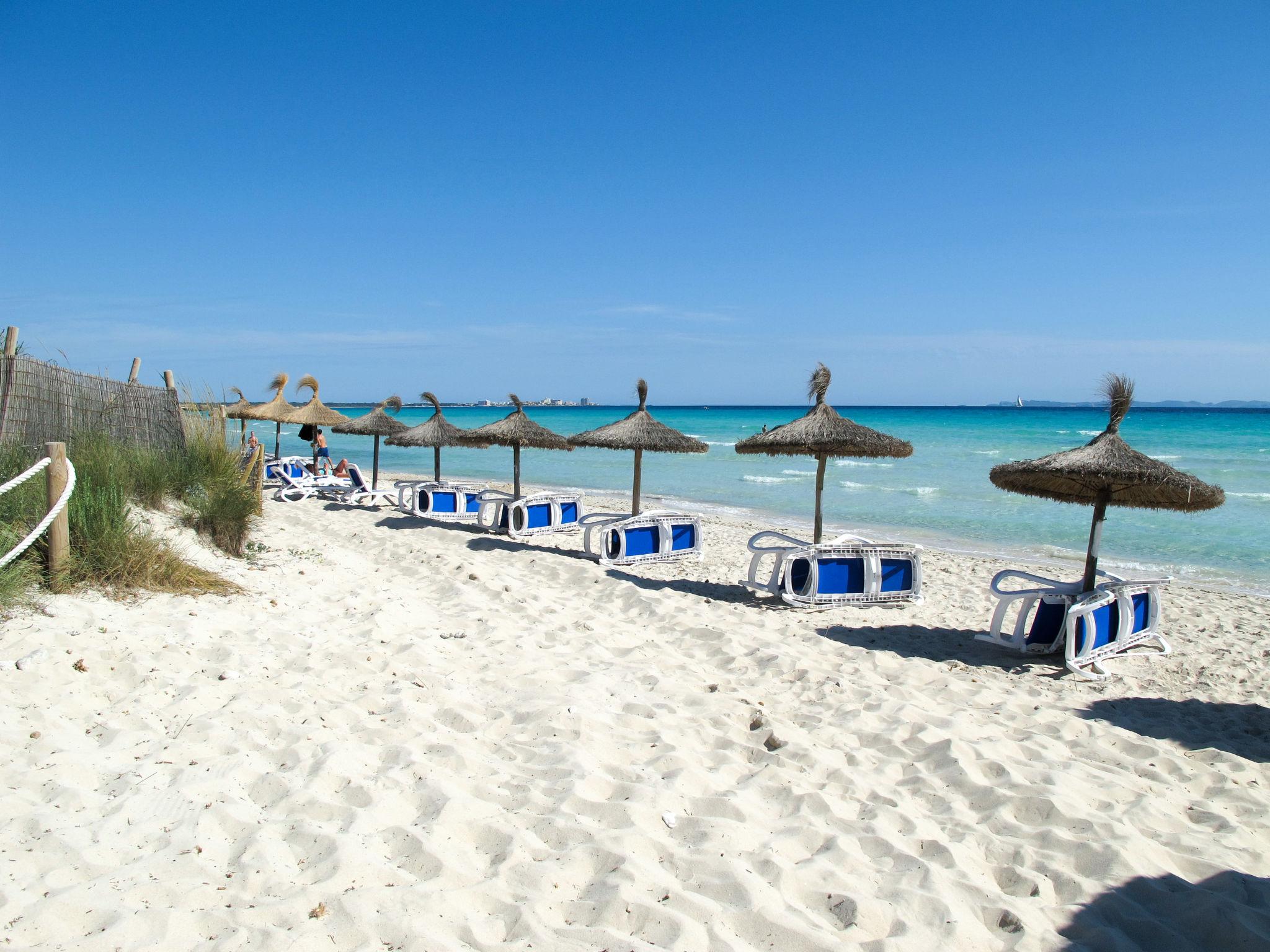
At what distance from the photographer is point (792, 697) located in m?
4.34

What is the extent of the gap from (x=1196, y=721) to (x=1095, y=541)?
1469 millimetres

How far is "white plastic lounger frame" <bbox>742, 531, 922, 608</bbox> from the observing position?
6586 mm

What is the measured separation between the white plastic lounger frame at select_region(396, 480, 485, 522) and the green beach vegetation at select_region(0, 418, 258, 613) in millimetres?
3728

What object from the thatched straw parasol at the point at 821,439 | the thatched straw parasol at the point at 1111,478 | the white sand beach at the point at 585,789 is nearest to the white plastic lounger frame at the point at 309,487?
the white sand beach at the point at 585,789

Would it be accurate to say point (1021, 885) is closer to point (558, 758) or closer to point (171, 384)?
point (558, 758)

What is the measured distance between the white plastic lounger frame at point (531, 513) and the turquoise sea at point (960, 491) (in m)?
5.68

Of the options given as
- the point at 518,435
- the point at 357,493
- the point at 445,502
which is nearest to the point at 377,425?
the point at 357,493

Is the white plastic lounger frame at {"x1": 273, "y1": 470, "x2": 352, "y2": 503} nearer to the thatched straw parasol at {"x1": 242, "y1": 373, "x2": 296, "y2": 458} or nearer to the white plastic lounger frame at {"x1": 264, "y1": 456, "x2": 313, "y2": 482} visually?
the white plastic lounger frame at {"x1": 264, "y1": 456, "x2": 313, "y2": 482}

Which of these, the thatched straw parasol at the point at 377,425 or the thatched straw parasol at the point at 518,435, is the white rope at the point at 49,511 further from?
the thatched straw parasol at the point at 377,425

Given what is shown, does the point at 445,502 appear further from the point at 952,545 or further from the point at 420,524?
the point at 952,545

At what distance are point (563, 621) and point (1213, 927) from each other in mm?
4074

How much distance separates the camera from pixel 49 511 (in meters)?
4.07

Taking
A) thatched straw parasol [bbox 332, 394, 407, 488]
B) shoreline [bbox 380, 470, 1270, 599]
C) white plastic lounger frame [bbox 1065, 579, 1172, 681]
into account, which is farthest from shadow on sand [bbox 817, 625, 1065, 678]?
thatched straw parasol [bbox 332, 394, 407, 488]

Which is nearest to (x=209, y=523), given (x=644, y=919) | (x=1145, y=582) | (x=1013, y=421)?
(x=644, y=919)
